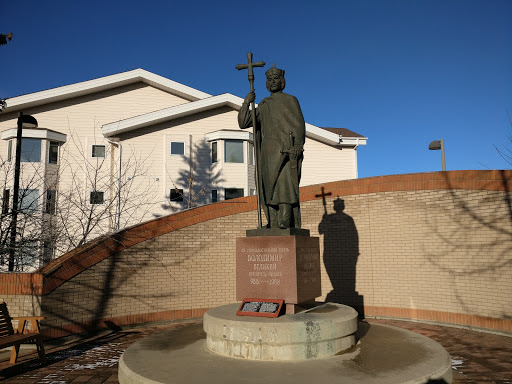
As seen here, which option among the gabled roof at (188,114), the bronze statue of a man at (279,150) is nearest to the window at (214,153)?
the gabled roof at (188,114)

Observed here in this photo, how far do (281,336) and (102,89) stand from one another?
62.2ft

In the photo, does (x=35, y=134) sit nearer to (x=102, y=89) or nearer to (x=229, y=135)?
(x=102, y=89)

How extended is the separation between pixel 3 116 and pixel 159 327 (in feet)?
53.6

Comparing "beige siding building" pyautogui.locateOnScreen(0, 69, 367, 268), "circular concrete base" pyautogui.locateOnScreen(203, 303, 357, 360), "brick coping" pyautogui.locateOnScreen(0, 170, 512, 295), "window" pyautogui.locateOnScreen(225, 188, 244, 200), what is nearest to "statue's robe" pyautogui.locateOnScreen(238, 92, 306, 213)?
"circular concrete base" pyautogui.locateOnScreen(203, 303, 357, 360)

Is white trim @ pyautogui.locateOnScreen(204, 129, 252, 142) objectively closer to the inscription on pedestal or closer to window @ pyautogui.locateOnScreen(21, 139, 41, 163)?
window @ pyautogui.locateOnScreen(21, 139, 41, 163)

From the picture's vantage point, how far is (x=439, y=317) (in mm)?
9344

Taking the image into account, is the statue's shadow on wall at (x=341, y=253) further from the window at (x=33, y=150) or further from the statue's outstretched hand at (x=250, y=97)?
the window at (x=33, y=150)

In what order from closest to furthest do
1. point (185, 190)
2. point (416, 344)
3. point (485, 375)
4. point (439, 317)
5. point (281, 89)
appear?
point (485, 375) < point (416, 344) < point (281, 89) < point (439, 317) < point (185, 190)

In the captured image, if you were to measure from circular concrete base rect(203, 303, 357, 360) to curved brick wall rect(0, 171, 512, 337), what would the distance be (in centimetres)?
468

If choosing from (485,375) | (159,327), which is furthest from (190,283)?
(485,375)

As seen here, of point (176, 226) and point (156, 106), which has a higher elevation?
point (156, 106)

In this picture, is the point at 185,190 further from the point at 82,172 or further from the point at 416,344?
the point at 416,344

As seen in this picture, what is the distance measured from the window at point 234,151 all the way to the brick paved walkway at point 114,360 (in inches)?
489

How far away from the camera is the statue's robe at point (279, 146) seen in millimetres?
6789
